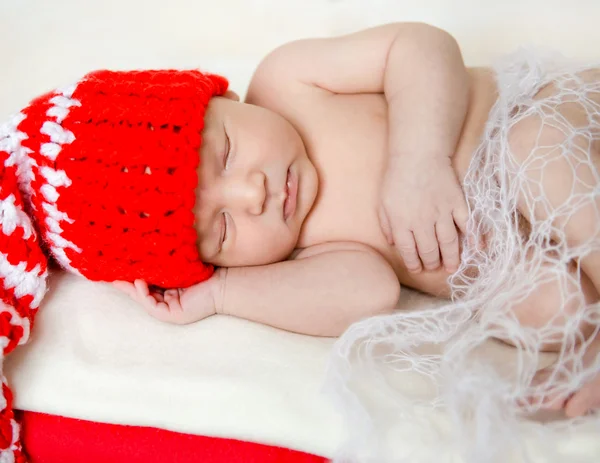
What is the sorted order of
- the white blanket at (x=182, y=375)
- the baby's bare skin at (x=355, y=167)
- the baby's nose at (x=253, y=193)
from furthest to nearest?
the baby's bare skin at (x=355, y=167) → the baby's nose at (x=253, y=193) → the white blanket at (x=182, y=375)

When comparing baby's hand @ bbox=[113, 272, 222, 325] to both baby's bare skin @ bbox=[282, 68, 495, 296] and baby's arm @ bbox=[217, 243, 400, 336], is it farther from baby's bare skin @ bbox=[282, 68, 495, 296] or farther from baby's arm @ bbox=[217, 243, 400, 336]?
baby's bare skin @ bbox=[282, 68, 495, 296]

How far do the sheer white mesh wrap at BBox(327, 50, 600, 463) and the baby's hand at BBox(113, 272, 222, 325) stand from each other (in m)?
0.24

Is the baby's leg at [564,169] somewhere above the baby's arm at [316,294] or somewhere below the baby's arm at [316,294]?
above

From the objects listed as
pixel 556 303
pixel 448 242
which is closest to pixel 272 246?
pixel 448 242

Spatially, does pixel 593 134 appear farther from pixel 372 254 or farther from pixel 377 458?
pixel 377 458

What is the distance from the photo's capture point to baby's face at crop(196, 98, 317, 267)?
0.91m

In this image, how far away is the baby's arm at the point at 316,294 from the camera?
925 mm

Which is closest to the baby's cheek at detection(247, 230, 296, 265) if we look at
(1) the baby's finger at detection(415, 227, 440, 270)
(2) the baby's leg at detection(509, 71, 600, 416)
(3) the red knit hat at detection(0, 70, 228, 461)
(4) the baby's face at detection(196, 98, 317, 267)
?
(4) the baby's face at detection(196, 98, 317, 267)

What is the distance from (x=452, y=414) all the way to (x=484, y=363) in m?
0.08

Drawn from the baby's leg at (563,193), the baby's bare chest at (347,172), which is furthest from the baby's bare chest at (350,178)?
the baby's leg at (563,193)

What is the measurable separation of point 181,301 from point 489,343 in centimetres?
46

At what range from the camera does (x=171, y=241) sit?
34.3 inches

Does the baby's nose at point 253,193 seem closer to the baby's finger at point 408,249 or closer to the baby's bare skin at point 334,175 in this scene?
the baby's bare skin at point 334,175

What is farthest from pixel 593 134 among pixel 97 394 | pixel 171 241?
pixel 97 394
